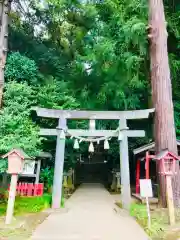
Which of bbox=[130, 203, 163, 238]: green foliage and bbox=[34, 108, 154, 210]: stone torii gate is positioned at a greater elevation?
bbox=[34, 108, 154, 210]: stone torii gate

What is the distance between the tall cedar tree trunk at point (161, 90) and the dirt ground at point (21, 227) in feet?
13.5

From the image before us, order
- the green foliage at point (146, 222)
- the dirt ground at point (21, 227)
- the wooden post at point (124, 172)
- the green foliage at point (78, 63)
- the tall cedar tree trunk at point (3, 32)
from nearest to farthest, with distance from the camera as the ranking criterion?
the dirt ground at point (21, 227) < the green foliage at point (146, 222) < the wooden post at point (124, 172) < the green foliage at point (78, 63) < the tall cedar tree trunk at point (3, 32)

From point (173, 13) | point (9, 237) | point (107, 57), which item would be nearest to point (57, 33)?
point (107, 57)

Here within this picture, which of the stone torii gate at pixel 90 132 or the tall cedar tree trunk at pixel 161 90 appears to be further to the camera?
the stone torii gate at pixel 90 132

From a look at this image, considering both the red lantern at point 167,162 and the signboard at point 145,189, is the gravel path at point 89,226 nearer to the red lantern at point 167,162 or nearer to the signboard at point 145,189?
the signboard at point 145,189

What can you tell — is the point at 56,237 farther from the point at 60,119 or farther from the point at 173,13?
the point at 173,13

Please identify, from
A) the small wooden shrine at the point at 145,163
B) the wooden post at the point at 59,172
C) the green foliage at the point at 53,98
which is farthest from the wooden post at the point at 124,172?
the green foliage at the point at 53,98

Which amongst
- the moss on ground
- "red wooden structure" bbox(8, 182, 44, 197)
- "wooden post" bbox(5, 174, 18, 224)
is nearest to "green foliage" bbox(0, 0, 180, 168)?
"red wooden structure" bbox(8, 182, 44, 197)

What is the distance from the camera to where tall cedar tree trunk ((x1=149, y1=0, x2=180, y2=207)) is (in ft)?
25.2

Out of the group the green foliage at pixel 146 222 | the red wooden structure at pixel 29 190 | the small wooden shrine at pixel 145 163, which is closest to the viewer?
the green foliage at pixel 146 222

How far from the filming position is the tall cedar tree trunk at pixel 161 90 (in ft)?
25.2

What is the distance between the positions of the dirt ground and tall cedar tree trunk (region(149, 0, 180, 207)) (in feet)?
13.5

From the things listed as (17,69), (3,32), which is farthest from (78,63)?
(3,32)

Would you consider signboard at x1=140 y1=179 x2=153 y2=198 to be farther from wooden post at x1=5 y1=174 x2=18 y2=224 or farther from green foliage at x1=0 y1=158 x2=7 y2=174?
green foliage at x1=0 y1=158 x2=7 y2=174
